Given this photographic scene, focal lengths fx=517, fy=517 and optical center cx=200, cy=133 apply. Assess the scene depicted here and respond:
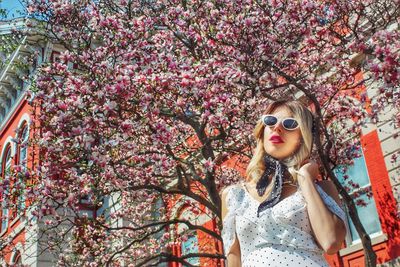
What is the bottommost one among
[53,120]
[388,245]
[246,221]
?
[246,221]

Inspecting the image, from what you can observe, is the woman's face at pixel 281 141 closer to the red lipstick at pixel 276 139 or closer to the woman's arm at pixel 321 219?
the red lipstick at pixel 276 139

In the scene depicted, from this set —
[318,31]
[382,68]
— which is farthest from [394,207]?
[382,68]

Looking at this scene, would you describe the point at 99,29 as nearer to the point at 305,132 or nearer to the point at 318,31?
the point at 318,31

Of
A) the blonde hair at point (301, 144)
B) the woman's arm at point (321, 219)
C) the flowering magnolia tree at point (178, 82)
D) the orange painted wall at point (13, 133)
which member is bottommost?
the woman's arm at point (321, 219)

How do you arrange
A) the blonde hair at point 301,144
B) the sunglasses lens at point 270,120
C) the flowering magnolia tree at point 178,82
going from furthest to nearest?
the flowering magnolia tree at point 178,82 < the sunglasses lens at point 270,120 < the blonde hair at point 301,144

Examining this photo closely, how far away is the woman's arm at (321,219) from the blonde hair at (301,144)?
12 cm

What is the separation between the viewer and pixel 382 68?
705 cm

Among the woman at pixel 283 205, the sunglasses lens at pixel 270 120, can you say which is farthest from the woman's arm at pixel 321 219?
the sunglasses lens at pixel 270 120

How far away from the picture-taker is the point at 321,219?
2.66m

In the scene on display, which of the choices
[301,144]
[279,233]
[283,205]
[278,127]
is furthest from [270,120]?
[279,233]

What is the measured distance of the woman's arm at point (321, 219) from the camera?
2.62 m

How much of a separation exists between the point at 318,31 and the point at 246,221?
7114mm

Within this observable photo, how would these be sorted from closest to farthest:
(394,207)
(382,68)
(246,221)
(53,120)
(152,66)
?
1. (246,221)
2. (382,68)
3. (53,120)
4. (152,66)
5. (394,207)

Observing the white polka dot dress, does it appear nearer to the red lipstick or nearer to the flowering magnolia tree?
the red lipstick
